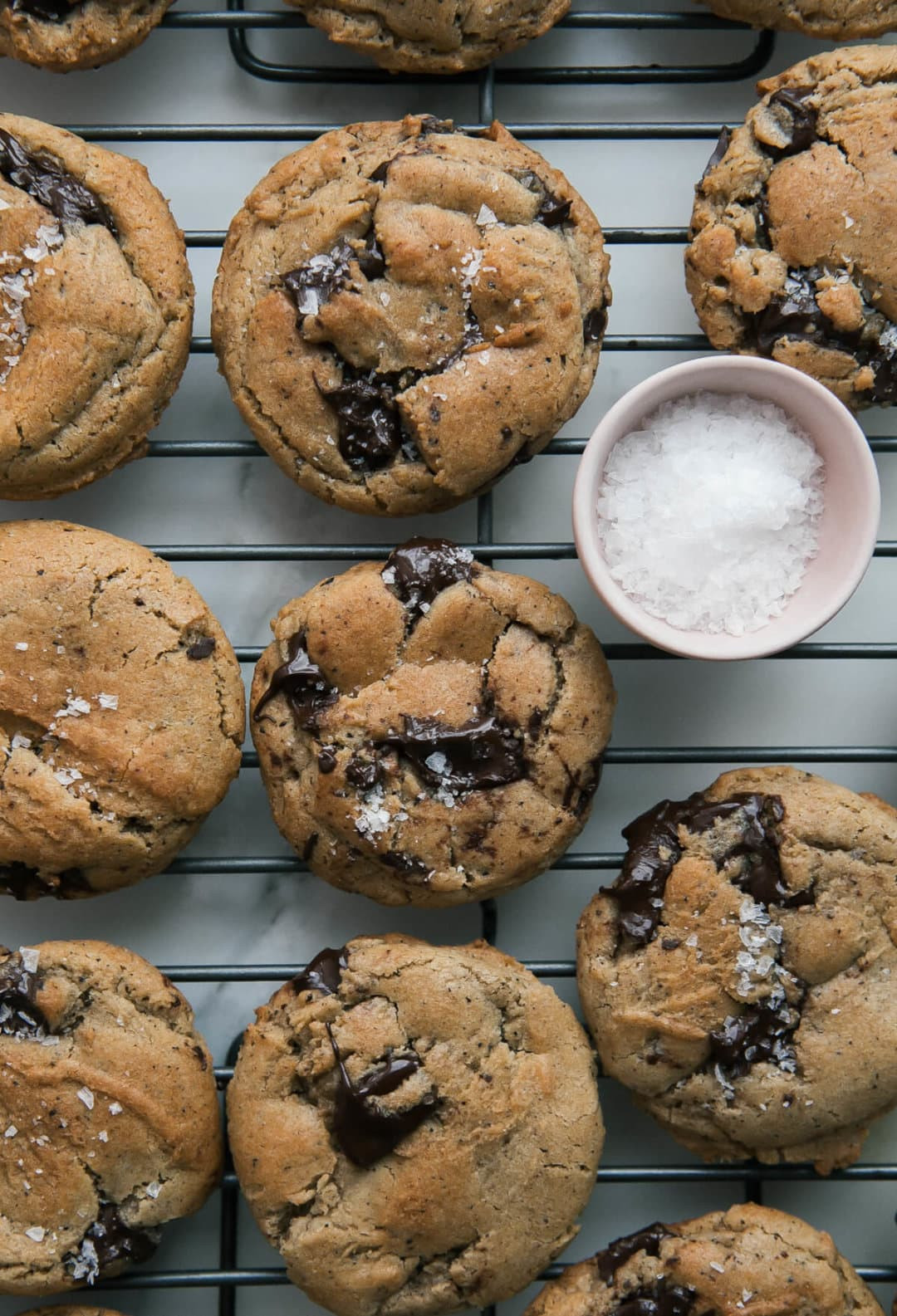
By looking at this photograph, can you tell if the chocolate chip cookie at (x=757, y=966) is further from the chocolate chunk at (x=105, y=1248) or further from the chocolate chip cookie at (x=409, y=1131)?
the chocolate chunk at (x=105, y=1248)

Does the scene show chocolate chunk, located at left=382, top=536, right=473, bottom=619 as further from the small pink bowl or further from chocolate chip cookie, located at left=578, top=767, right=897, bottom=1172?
chocolate chip cookie, located at left=578, top=767, right=897, bottom=1172

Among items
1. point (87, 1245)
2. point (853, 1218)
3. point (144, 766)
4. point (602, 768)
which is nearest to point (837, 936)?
point (602, 768)

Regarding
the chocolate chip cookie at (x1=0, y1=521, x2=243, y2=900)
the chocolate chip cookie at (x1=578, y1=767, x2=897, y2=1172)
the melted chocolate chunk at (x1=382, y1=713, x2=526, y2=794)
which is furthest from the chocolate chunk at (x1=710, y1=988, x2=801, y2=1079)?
the chocolate chip cookie at (x1=0, y1=521, x2=243, y2=900)

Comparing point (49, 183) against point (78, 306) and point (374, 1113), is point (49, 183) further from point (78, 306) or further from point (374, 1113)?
point (374, 1113)

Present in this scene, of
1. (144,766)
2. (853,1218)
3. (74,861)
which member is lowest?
(853,1218)

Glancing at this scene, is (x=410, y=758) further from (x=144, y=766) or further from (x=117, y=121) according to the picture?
(x=117, y=121)

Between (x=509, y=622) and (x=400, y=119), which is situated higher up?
(x=400, y=119)

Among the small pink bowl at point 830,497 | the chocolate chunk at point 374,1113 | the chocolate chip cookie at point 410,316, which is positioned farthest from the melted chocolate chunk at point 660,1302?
the chocolate chip cookie at point 410,316

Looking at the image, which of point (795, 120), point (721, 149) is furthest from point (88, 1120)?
point (795, 120)
